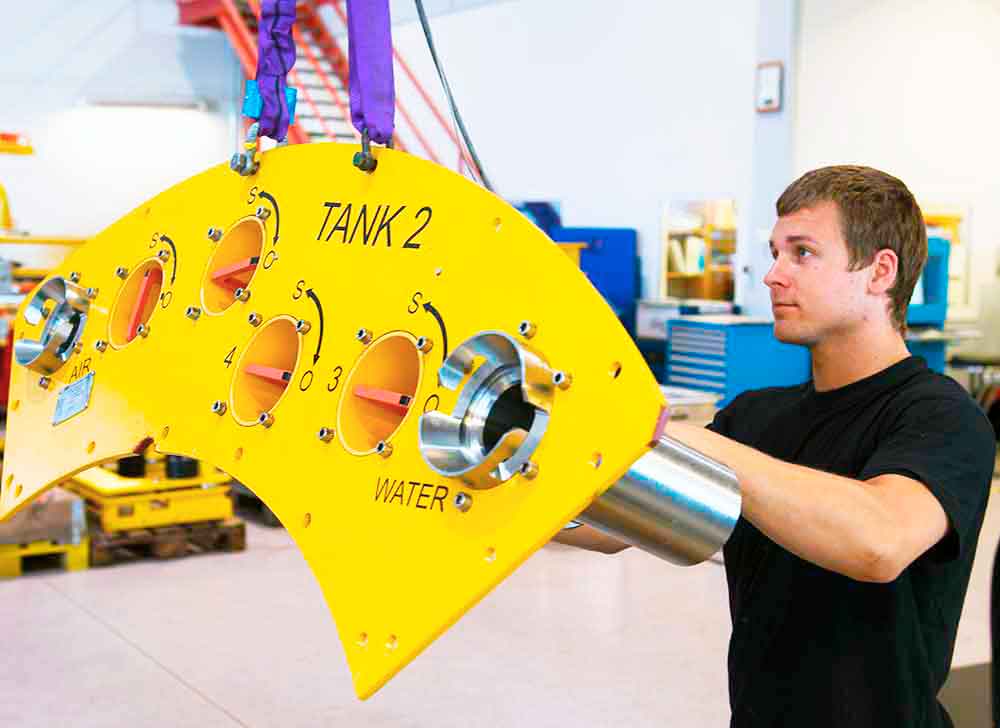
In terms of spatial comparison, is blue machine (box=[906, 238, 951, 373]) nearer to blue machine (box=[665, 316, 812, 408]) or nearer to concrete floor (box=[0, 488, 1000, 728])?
blue machine (box=[665, 316, 812, 408])

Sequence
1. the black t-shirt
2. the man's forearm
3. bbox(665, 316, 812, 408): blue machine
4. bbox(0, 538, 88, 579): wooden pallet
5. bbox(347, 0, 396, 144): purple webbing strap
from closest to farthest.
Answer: the man's forearm
bbox(347, 0, 396, 144): purple webbing strap
the black t-shirt
bbox(0, 538, 88, 579): wooden pallet
bbox(665, 316, 812, 408): blue machine

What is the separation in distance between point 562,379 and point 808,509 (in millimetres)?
341

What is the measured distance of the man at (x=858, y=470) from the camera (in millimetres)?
1519

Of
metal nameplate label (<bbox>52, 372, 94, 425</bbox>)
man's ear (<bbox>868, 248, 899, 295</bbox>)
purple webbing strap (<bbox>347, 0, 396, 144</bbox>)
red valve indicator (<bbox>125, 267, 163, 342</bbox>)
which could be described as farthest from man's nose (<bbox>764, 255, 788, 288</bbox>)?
metal nameplate label (<bbox>52, 372, 94, 425</bbox>)

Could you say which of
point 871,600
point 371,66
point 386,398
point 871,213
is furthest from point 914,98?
point 386,398

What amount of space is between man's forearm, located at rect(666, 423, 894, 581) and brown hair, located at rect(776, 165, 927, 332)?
19.7 inches

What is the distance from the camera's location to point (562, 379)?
1.06 meters

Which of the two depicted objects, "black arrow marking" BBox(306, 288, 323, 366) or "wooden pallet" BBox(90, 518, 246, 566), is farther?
"wooden pallet" BBox(90, 518, 246, 566)

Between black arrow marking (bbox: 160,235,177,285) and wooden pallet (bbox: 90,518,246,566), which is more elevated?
black arrow marking (bbox: 160,235,177,285)

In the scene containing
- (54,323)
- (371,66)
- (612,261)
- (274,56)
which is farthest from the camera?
(612,261)

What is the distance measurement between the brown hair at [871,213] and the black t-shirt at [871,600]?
0.48 ft

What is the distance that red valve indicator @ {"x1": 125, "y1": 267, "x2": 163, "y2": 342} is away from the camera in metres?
1.74

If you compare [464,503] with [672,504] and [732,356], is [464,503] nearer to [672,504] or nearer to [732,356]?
[672,504]

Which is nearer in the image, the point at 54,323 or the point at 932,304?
the point at 54,323
